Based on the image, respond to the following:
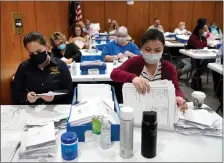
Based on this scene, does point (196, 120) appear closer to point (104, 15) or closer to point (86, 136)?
point (86, 136)

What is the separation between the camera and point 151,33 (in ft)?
5.74

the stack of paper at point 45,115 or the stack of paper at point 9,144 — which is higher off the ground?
the stack of paper at point 45,115

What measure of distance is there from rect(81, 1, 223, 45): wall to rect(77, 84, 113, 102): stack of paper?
7.81 m

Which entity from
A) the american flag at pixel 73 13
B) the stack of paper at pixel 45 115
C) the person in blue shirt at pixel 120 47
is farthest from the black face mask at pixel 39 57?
the american flag at pixel 73 13

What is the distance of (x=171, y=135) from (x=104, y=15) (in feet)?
27.2

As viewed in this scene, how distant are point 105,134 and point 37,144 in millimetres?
350

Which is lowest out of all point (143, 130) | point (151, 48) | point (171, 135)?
point (171, 135)

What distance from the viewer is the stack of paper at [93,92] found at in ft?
5.51

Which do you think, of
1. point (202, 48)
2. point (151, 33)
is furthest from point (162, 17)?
point (151, 33)

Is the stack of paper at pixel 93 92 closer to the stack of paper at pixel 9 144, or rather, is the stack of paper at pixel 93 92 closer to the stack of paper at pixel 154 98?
the stack of paper at pixel 154 98

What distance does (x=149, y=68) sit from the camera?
1.92 metres

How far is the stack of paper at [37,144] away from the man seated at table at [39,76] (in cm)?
71

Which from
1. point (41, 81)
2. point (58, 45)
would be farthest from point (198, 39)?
point (41, 81)

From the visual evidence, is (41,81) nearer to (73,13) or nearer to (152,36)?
(152,36)
